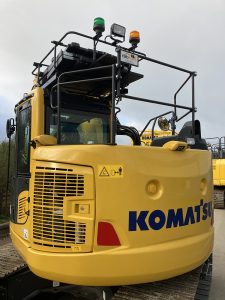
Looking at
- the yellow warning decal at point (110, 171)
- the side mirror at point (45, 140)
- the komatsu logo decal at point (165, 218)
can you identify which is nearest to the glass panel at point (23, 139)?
the side mirror at point (45, 140)

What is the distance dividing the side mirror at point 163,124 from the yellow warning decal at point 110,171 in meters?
1.55

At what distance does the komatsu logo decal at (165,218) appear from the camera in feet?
9.52

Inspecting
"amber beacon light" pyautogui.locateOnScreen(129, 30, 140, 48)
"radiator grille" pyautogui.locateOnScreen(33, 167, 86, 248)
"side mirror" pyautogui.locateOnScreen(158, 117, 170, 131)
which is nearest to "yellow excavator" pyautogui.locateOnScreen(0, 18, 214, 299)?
"radiator grille" pyautogui.locateOnScreen(33, 167, 86, 248)

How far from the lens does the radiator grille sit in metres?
2.83

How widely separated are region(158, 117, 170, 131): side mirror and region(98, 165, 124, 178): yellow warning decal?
5.09 ft

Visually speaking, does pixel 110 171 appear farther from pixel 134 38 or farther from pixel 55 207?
pixel 134 38

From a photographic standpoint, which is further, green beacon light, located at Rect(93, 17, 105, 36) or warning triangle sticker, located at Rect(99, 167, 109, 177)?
green beacon light, located at Rect(93, 17, 105, 36)

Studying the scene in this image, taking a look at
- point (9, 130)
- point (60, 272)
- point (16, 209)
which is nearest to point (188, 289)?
point (60, 272)

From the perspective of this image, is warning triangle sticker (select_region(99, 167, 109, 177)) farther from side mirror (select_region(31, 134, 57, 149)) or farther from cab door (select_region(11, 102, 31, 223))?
cab door (select_region(11, 102, 31, 223))

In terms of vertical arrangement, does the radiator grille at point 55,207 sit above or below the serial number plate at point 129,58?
below

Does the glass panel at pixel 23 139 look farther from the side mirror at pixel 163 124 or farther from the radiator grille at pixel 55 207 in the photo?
the side mirror at pixel 163 124

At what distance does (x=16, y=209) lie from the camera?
3.86 m

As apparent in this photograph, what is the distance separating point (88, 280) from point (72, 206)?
1.89 ft

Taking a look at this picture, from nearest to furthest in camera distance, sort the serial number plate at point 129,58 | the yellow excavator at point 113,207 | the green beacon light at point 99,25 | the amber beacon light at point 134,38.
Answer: the yellow excavator at point 113,207 < the serial number plate at point 129,58 < the green beacon light at point 99,25 < the amber beacon light at point 134,38
